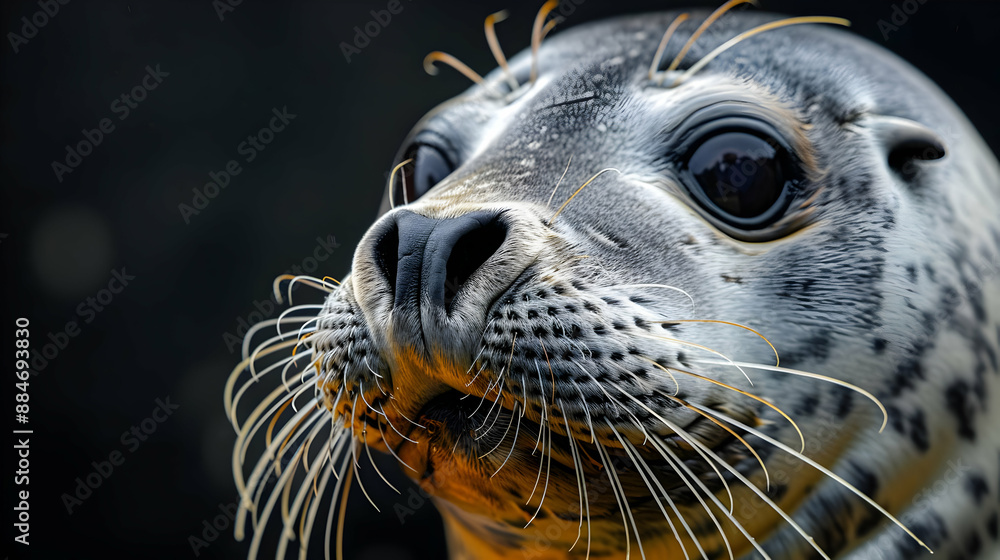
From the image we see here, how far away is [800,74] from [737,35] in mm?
174

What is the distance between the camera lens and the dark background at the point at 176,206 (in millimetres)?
3277

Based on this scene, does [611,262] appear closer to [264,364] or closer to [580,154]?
[580,154]

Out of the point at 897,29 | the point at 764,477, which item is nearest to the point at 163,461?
the point at 764,477

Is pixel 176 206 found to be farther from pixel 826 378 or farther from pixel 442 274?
pixel 826 378

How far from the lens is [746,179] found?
127cm
